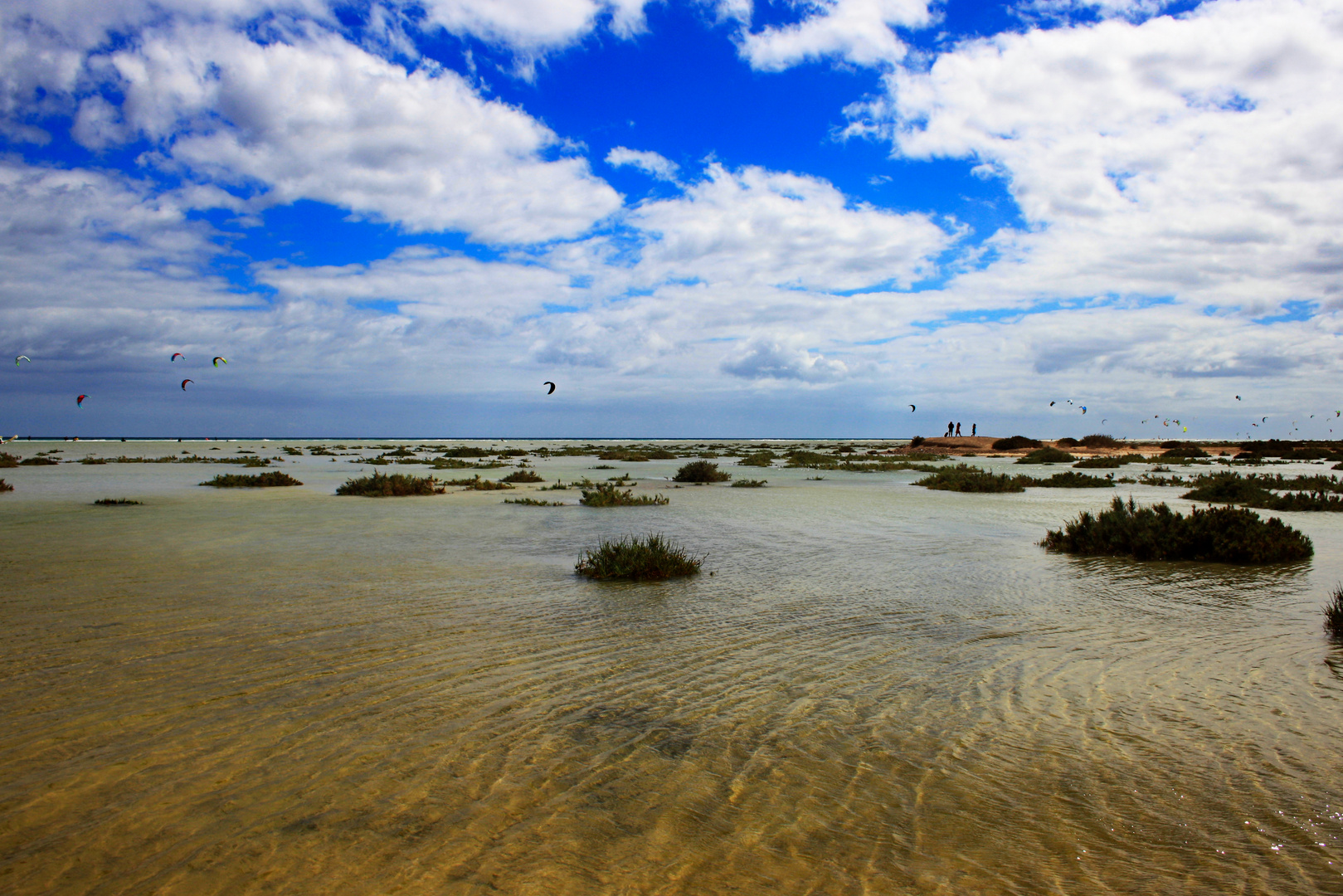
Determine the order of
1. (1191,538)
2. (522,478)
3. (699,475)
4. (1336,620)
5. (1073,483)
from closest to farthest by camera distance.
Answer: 1. (1336,620)
2. (1191,538)
3. (1073,483)
4. (522,478)
5. (699,475)

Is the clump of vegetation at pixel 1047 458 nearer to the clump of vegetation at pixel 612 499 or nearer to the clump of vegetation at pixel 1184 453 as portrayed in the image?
the clump of vegetation at pixel 1184 453

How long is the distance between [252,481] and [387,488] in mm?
6965

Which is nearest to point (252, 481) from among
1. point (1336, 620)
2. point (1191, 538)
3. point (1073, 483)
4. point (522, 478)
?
point (522, 478)

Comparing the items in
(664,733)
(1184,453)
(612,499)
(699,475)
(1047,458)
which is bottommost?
(664,733)

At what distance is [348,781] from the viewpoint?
3.67 metres

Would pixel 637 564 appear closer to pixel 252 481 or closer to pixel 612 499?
pixel 612 499

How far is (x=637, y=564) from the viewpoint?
30.8 feet

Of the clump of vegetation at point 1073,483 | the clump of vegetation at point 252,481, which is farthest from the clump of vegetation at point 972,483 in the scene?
the clump of vegetation at point 252,481

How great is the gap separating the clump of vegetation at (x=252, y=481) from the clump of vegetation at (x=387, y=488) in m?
4.31

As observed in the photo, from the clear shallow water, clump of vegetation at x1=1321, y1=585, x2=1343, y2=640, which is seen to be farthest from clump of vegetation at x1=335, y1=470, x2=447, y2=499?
clump of vegetation at x1=1321, y1=585, x2=1343, y2=640

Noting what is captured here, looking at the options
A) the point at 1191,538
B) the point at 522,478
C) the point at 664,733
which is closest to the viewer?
the point at 664,733

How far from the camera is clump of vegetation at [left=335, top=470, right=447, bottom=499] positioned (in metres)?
21.6

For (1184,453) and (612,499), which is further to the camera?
(1184,453)

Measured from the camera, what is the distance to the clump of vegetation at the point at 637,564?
9.35 meters
